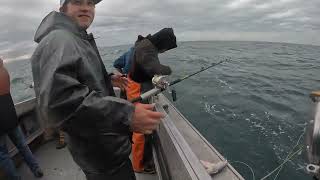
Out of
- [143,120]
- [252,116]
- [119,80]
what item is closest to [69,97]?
[143,120]

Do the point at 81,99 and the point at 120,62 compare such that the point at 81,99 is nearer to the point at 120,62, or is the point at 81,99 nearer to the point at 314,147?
the point at 314,147

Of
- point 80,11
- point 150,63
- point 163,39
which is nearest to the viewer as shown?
point 80,11

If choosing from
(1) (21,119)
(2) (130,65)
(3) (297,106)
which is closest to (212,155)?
(2) (130,65)

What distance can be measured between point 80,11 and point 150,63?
1.88 m

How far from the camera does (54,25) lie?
1.42m

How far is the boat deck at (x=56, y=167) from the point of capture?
146 inches

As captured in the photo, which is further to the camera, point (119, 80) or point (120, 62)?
point (120, 62)

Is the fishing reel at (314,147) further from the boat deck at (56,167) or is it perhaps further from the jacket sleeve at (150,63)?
the boat deck at (56,167)

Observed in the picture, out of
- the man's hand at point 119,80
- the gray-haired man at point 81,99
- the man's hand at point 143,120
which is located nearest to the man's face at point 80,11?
the gray-haired man at point 81,99

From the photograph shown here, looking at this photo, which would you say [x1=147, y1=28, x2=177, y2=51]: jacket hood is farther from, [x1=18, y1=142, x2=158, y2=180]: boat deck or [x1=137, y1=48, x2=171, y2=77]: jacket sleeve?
[x1=18, y1=142, x2=158, y2=180]: boat deck

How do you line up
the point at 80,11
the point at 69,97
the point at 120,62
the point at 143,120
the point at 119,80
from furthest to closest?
1. the point at 120,62
2. the point at 119,80
3. the point at 80,11
4. the point at 143,120
5. the point at 69,97

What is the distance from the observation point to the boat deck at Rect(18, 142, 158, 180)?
3.70 metres

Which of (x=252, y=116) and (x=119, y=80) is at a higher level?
(x=119, y=80)

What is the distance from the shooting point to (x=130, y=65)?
12.4 feet
